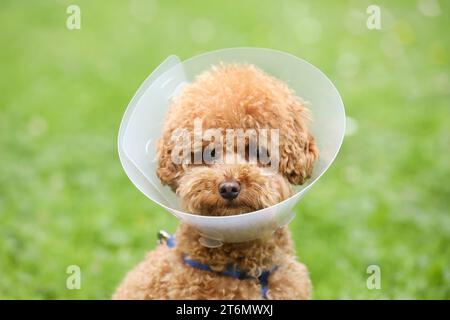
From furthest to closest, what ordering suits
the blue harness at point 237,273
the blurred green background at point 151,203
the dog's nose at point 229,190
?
the blurred green background at point 151,203
the blue harness at point 237,273
the dog's nose at point 229,190

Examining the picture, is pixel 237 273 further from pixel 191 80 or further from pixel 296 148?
pixel 191 80

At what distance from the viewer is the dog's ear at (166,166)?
2.91 m

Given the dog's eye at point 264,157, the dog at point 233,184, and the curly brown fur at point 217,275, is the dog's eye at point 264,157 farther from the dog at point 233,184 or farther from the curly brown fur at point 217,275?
the curly brown fur at point 217,275

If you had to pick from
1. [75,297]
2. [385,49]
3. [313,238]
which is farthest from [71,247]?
[385,49]

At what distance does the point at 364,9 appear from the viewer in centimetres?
863

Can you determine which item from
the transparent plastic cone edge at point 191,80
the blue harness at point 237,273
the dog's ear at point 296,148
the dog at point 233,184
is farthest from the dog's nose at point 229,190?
the blue harness at point 237,273

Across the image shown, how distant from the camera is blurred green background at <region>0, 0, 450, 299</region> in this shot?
4324mm

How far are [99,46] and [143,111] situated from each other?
17.2 ft

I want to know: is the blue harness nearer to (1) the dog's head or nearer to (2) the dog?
(2) the dog

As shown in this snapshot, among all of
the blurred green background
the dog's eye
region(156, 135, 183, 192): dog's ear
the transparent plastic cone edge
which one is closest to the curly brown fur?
the transparent plastic cone edge

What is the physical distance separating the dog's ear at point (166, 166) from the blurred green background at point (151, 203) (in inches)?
53.2

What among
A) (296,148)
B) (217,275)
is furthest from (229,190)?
(217,275)

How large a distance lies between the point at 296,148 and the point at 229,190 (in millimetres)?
400
